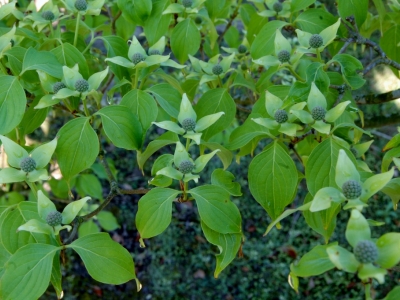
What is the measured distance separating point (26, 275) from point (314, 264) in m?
0.67

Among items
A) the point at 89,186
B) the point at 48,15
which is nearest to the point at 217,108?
the point at 48,15

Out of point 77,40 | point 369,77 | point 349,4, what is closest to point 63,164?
point 77,40

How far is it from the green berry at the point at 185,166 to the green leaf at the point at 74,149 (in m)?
0.24

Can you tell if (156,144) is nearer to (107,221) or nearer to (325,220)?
(325,220)

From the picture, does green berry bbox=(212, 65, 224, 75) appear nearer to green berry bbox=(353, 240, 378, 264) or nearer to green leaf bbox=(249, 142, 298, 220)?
green leaf bbox=(249, 142, 298, 220)

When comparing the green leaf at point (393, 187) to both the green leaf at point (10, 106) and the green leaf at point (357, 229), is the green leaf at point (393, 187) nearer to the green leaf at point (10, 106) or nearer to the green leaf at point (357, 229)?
the green leaf at point (357, 229)

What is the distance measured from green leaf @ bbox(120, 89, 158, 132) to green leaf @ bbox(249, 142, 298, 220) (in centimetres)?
33

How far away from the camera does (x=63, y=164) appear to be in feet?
4.11

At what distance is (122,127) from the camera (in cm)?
127

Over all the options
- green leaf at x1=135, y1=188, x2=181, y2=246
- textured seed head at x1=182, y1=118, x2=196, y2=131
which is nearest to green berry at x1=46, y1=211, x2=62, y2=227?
green leaf at x1=135, y1=188, x2=181, y2=246

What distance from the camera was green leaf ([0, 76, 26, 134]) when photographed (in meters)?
1.25

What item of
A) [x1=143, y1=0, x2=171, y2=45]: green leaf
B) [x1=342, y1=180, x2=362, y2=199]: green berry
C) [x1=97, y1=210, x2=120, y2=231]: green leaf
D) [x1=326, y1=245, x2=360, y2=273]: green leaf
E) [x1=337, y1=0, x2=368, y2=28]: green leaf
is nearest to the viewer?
[x1=326, y1=245, x2=360, y2=273]: green leaf

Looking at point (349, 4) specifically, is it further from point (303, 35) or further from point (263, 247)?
point (263, 247)

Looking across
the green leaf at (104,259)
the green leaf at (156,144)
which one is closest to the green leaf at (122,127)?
the green leaf at (156,144)
